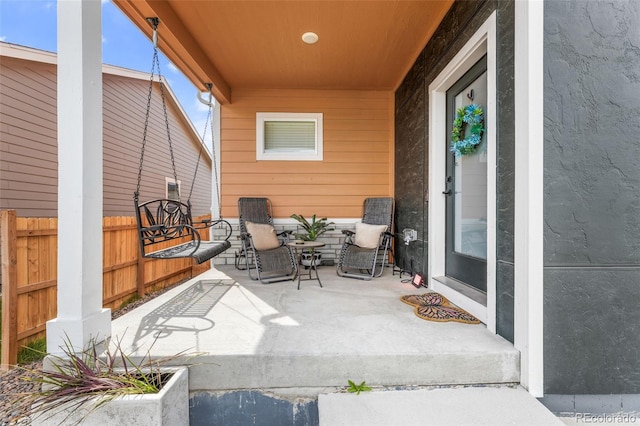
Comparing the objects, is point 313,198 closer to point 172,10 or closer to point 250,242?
point 250,242

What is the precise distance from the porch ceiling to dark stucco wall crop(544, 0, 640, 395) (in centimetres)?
150

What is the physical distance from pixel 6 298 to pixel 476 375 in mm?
3399

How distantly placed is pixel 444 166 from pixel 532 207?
1523mm

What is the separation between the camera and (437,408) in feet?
4.77

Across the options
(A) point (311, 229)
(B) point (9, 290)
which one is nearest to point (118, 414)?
(B) point (9, 290)

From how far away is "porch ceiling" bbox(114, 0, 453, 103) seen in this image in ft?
8.84

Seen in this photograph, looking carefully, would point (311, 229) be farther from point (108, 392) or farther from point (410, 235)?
point (108, 392)

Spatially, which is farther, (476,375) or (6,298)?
(6,298)

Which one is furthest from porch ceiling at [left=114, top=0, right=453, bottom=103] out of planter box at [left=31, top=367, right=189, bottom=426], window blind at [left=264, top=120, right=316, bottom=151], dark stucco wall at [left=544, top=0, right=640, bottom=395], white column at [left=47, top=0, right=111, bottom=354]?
A: planter box at [left=31, top=367, right=189, bottom=426]

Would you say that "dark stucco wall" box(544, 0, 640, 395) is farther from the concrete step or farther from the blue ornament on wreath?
the blue ornament on wreath

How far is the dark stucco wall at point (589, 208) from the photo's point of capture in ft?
5.32

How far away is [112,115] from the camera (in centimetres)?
554

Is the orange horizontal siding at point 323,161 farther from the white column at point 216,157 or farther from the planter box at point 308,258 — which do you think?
the planter box at point 308,258

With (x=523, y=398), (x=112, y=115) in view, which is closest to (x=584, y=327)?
(x=523, y=398)
